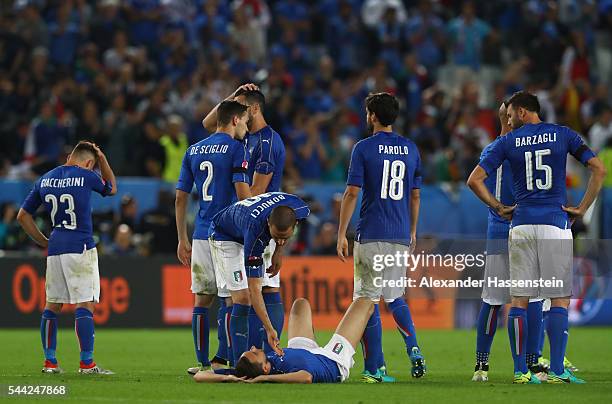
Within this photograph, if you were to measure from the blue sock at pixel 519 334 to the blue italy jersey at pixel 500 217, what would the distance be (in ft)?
3.07

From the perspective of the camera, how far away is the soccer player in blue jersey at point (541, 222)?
37.2 ft

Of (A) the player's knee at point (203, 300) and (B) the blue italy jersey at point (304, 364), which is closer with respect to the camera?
(B) the blue italy jersey at point (304, 364)

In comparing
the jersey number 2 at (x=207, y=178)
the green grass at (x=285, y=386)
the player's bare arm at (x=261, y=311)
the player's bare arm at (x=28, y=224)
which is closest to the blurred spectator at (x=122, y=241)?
the green grass at (x=285, y=386)

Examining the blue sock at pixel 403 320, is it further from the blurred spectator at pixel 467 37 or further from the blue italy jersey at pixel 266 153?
the blurred spectator at pixel 467 37

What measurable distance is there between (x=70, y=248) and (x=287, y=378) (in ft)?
10.3

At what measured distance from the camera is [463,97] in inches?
1003

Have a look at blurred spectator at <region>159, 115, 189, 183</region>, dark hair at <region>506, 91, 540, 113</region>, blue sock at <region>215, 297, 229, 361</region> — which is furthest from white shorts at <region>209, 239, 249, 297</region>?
blurred spectator at <region>159, 115, 189, 183</region>

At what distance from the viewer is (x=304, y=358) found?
36.3ft

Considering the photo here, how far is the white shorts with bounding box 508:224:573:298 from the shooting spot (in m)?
11.3

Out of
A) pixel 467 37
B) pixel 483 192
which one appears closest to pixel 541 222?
pixel 483 192

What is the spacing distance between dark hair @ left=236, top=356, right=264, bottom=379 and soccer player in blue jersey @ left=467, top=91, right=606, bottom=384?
2.38 m

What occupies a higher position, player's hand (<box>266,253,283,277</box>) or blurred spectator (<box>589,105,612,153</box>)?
blurred spectator (<box>589,105,612,153</box>)

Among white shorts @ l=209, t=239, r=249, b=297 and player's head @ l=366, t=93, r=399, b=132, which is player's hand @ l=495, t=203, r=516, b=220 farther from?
white shorts @ l=209, t=239, r=249, b=297

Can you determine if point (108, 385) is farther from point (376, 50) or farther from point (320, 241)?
point (376, 50)
